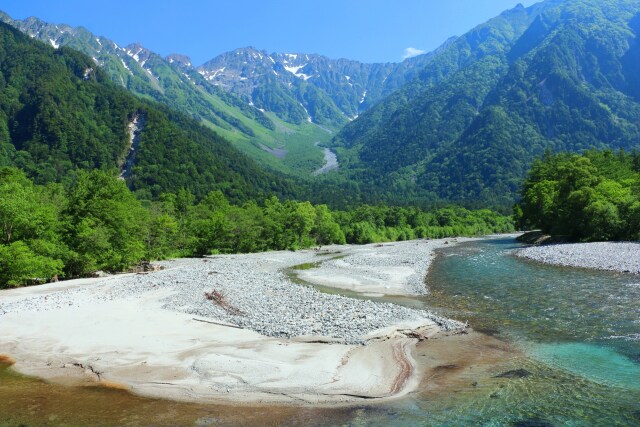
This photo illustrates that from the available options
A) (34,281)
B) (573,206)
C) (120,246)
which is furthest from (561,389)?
(573,206)

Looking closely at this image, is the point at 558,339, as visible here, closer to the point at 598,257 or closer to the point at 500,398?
the point at 500,398

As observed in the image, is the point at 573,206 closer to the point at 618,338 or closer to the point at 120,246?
the point at 618,338

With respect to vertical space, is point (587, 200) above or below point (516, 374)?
above

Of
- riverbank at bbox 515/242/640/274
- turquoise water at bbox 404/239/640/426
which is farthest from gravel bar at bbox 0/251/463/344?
riverbank at bbox 515/242/640/274

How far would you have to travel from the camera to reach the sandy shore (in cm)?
1695

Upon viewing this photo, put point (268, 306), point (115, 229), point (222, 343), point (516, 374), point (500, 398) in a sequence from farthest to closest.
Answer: point (115, 229) → point (268, 306) → point (222, 343) → point (516, 374) → point (500, 398)

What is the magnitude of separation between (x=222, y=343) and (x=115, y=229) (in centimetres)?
4144

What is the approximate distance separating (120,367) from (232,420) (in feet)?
24.9

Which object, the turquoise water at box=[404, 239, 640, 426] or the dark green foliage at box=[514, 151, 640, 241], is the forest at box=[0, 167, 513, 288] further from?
the dark green foliage at box=[514, 151, 640, 241]

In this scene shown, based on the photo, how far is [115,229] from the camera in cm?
5656

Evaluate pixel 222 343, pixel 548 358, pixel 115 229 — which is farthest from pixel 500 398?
pixel 115 229

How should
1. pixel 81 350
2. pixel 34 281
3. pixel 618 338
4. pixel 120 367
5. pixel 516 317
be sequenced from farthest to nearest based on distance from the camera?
1. pixel 34 281
2. pixel 516 317
3. pixel 618 338
4. pixel 81 350
5. pixel 120 367

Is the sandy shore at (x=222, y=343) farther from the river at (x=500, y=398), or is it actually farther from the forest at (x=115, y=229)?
the forest at (x=115, y=229)

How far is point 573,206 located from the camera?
83.1 meters
